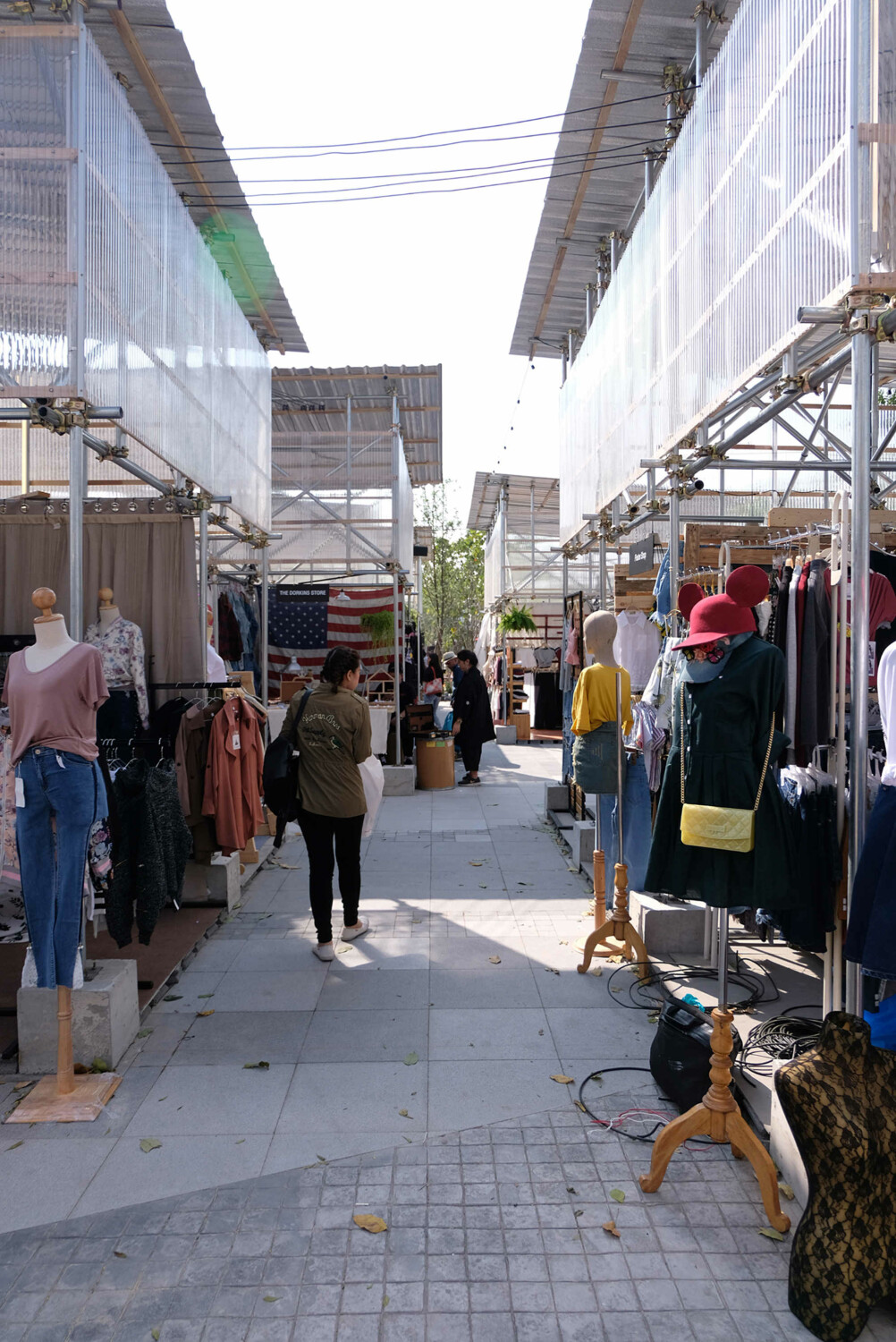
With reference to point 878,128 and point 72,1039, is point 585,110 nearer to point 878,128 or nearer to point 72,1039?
point 878,128

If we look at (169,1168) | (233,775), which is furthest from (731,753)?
(233,775)

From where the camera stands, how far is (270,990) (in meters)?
4.81

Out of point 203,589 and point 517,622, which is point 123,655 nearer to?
point 203,589

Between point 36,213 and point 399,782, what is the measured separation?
26.7 feet

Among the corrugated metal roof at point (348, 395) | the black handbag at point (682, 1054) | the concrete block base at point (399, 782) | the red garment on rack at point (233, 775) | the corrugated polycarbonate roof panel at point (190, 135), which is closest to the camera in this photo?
the black handbag at point (682, 1054)

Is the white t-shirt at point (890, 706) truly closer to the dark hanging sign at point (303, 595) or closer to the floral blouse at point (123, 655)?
the floral blouse at point (123, 655)

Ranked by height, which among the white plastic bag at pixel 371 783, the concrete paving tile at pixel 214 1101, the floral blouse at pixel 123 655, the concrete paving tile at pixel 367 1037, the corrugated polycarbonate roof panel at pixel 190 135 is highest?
the corrugated polycarbonate roof panel at pixel 190 135

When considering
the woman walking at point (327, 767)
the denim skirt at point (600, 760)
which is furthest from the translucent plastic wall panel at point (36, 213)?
the denim skirt at point (600, 760)

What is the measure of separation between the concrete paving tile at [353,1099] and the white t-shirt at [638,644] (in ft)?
10.9

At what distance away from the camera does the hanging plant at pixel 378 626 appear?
12297 mm

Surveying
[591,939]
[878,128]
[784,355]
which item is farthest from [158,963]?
[878,128]

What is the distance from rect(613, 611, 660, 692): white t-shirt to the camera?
6379mm

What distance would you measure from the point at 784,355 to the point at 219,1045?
395 centimetres

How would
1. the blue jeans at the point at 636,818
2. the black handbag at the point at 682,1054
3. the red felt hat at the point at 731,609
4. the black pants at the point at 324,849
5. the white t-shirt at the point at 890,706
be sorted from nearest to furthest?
the white t-shirt at the point at 890,706
the red felt hat at the point at 731,609
the black handbag at the point at 682,1054
the black pants at the point at 324,849
the blue jeans at the point at 636,818
